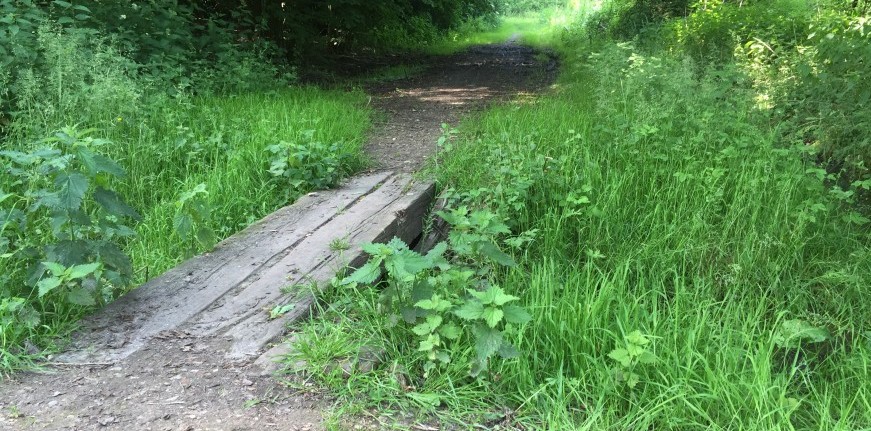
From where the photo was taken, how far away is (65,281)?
270cm

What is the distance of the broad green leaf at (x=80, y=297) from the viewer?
2719 millimetres

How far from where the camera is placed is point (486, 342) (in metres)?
2.29

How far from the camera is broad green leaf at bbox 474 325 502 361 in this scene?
7.44 ft

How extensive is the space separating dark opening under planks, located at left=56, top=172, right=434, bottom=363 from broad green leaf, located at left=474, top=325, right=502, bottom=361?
96 centimetres

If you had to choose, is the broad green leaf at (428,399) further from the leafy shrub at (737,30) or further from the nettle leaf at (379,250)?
the leafy shrub at (737,30)

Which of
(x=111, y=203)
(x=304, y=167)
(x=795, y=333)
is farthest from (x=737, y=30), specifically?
(x=111, y=203)

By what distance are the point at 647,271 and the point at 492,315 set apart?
5.57ft

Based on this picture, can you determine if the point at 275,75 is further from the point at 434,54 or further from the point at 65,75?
the point at 434,54

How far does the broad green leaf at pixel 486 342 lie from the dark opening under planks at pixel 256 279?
96 cm

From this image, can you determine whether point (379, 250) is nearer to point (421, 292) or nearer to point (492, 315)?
point (421, 292)

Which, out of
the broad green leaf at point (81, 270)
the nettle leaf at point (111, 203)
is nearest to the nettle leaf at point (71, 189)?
the nettle leaf at point (111, 203)

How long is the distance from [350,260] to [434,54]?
15316 millimetres

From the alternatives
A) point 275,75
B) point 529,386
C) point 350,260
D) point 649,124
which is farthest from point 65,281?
point 275,75

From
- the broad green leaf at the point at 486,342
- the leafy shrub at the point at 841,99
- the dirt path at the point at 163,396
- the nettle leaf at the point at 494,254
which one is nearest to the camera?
the dirt path at the point at 163,396
